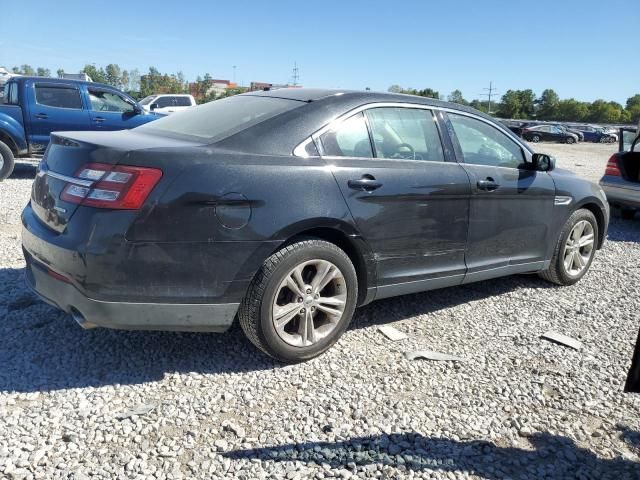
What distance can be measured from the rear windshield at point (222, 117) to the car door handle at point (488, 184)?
1.48 metres

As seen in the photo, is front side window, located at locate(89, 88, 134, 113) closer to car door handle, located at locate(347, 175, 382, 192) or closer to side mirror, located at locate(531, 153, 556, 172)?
side mirror, located at locate(531, 153, 556, 172)

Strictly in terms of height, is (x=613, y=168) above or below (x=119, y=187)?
above

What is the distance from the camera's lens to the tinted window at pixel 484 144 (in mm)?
4117

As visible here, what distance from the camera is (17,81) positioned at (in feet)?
33.1

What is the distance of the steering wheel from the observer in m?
3.68

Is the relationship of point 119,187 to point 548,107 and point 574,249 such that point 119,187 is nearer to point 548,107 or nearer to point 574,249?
point 574,249

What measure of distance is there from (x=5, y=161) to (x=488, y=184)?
856 cm

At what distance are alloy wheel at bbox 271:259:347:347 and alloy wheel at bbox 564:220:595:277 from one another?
8.79 feet

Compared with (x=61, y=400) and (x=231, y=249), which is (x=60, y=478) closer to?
(x=61, y=400)

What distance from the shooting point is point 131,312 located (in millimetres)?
2818

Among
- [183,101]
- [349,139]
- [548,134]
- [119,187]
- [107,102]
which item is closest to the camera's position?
[119,187]

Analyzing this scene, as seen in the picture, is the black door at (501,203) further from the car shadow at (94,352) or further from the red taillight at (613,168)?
the red taillight at (613,168)

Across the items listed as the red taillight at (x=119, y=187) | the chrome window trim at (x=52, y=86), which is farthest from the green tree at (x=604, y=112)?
the red taillight at (x=119, y=187)

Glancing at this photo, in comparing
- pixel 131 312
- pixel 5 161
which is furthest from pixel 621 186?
pixel 5 161
